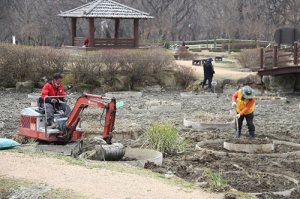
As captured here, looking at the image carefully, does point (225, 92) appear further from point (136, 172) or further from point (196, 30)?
point (196, 30)

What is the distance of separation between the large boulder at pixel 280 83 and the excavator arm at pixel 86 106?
16.1 meters

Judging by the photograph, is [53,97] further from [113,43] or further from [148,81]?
[113,43]

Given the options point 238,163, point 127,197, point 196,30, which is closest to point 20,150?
point 127,197

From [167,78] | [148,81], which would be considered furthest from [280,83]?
[148,81]

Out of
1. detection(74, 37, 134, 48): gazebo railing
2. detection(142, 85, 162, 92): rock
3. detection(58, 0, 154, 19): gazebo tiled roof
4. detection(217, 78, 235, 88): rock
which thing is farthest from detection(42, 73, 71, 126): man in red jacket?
detection(74, 37, 134, 48): gazebo railing

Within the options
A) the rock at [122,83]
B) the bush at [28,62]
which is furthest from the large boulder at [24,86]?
the rock at [122,83]

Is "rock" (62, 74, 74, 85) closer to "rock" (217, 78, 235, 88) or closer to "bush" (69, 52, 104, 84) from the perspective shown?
"bush" (69, 52, 104, 84)

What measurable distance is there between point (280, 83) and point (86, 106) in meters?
16.6

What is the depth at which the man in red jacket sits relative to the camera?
396 inches

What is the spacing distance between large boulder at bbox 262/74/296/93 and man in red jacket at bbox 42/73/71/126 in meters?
15.9

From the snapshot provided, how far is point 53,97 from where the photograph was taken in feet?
33.9

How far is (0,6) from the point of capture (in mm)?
56812

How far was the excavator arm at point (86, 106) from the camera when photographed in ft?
29.9

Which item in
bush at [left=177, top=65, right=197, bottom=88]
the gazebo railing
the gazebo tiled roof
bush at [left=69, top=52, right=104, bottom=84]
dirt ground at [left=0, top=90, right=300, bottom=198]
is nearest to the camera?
dirt ground at [left=0, top=90, right=300, bottom=198]
